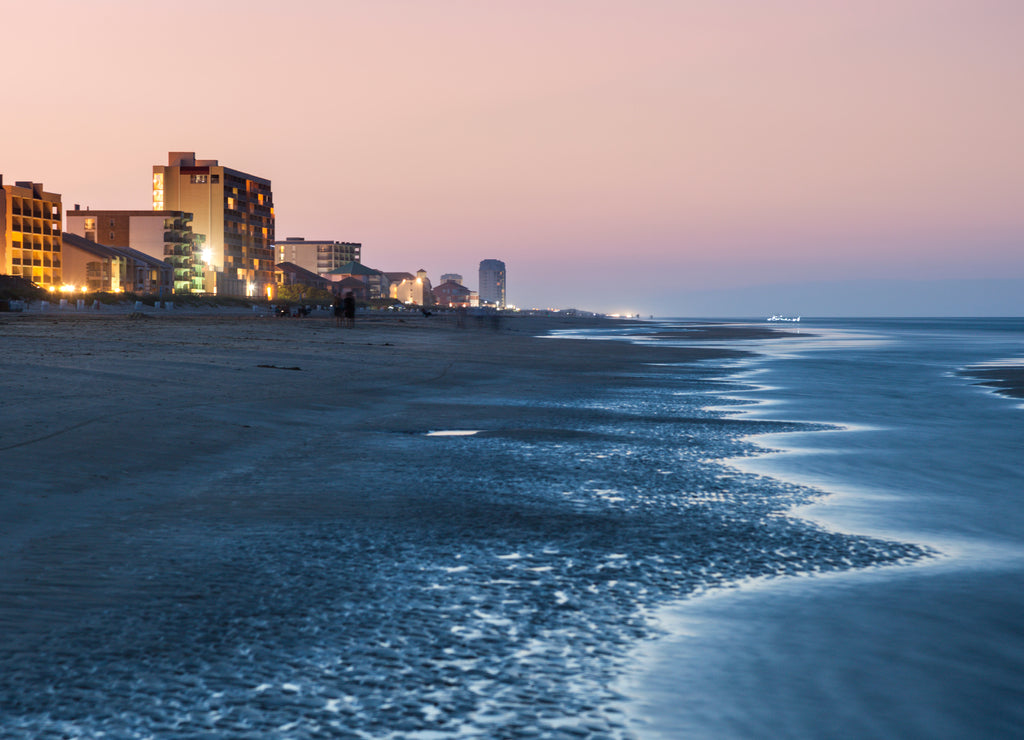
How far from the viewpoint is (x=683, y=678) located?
162 inches

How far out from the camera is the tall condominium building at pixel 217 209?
172m

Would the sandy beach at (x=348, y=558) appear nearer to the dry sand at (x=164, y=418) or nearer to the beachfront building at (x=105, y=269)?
the dry sand at (x=164, y=418)

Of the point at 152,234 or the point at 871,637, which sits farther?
the point at 152,234

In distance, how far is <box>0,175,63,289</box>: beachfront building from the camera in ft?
409

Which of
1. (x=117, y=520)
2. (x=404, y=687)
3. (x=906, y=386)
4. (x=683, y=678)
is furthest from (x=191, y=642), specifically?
(x=906, y=386)

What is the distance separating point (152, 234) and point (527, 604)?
16594 cm

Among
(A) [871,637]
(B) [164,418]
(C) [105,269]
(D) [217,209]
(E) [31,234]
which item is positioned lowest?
(A) [871,637]

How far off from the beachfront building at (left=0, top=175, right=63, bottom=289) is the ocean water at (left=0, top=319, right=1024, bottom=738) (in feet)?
433

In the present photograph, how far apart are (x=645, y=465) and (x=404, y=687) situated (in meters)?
6.31

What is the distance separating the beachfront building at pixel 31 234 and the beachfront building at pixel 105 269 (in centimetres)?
194

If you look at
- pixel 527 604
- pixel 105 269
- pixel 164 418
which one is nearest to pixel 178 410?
pixel 164 418

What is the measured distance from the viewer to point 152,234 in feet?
512

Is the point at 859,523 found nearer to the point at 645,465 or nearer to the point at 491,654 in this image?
the point at 645,465

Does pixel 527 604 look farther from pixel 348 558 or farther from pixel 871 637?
pixel 871 637
